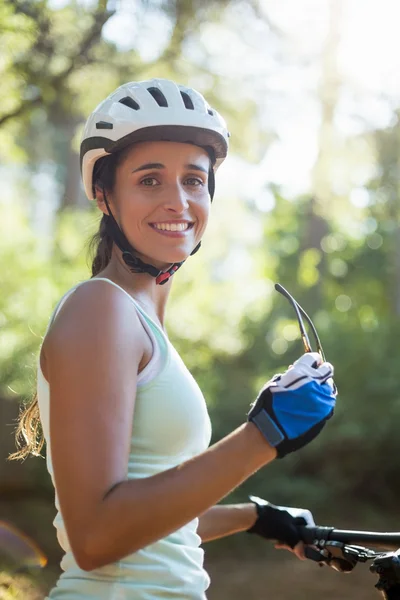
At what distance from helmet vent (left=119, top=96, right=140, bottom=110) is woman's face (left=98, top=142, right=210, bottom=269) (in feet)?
0.60

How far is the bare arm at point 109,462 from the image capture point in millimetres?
1570

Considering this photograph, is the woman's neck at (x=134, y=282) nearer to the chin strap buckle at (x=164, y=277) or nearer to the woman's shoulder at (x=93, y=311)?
the chin strap buckle at (x=164, y=277)

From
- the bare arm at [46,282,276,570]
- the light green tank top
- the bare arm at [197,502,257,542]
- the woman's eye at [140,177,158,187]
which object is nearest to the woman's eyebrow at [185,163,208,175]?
the woman's eye at [140,177,158,187]

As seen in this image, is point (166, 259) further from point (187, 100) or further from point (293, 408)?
point (293, 408)

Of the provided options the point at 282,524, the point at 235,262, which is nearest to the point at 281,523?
the point at 282,524

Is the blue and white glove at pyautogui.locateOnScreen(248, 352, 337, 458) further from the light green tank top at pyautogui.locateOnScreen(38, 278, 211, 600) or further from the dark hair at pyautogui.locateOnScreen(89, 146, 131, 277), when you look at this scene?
the dark hair at pyautogui.locateOnScreen(89, 146, 131, 277)

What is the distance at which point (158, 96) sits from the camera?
2.38 metres

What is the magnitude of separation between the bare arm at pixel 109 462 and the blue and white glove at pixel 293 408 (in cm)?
3

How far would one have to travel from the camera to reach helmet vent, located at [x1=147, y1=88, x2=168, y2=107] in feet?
7.62

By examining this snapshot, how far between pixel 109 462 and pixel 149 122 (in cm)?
104

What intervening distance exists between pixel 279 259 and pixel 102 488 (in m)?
16.3

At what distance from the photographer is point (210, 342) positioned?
8695 mm

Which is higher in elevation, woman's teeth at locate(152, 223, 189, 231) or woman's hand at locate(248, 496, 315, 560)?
woman's teeth at locate(152, 223, 189, 231)

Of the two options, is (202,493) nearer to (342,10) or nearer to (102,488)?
(102,488)
